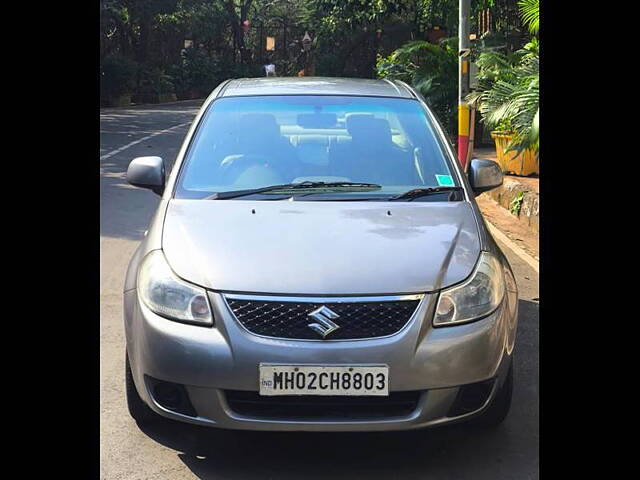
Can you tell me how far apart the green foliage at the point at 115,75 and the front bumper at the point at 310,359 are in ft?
91.1

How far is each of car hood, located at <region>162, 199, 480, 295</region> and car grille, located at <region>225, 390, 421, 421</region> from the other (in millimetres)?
404

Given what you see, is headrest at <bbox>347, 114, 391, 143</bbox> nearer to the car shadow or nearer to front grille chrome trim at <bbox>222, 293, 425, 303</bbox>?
front grille chrome trim at <bbox>222, 293, 425, 303</bbox>

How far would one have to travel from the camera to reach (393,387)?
338 centimetres

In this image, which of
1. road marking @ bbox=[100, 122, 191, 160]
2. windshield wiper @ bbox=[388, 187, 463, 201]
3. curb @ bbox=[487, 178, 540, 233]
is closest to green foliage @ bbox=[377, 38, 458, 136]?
curb @ bbox=[487, 178, 540, 233]

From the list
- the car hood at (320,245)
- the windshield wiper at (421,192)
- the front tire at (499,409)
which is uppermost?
the windshield wiper at (421,192)

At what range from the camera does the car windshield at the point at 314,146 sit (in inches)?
178

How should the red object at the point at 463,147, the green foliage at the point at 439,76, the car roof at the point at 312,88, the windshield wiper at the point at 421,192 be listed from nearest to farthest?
the windshield wiper at the point at 421,192
the car roof at the point at 312,88
the red object at the point at 463,147
the green foliage at the point at 439,76

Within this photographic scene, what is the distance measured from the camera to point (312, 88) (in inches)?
205

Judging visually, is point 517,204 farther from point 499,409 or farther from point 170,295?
point 170,295

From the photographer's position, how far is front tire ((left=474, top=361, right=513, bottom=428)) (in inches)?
152

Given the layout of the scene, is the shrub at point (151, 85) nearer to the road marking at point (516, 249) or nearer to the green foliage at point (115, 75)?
the green foliage at point (115, 75)

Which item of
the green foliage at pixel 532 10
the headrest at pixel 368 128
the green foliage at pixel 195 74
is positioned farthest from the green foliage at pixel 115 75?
the headrest at pixel 368 128

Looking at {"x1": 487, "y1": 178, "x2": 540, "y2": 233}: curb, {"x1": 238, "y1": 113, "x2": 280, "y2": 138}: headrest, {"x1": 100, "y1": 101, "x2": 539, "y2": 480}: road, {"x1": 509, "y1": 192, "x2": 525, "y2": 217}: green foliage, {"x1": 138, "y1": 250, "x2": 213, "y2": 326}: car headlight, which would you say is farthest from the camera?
{"x1": 509, "y1": 192, "x2": 525, "y2": 217}: green foliage
